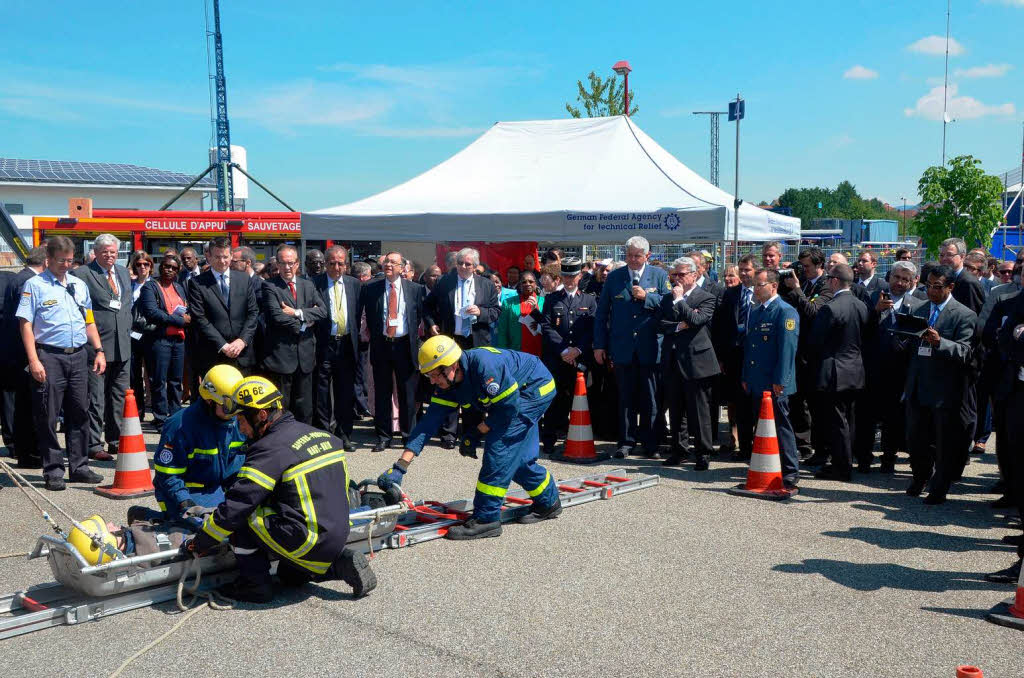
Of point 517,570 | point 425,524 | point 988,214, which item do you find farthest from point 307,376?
point 988,214

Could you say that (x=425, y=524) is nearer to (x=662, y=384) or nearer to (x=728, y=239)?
(x=662, y=384)

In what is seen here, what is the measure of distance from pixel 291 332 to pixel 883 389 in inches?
244

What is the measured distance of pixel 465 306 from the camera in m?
10.4

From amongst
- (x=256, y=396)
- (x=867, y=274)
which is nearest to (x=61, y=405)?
(x=256, y=396)

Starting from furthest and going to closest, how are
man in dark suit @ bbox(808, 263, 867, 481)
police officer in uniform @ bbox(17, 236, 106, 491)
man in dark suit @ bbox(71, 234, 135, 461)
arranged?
man in dark suit @ bbox(71, 234, 135, 461) → man in dark suit @ bbox(808, 263, 867, 481) → police officer in uniform @ bbox(17, 236, 106, 491)

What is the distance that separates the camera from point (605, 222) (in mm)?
13070

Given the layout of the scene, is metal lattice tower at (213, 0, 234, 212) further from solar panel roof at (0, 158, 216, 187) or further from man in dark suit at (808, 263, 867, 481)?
man in dark suit at (808, 263, 867, 481)

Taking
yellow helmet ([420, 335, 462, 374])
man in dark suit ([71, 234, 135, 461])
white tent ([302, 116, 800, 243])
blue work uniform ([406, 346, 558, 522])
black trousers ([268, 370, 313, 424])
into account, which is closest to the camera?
yellow helmet ([420, 335, 462, 374])

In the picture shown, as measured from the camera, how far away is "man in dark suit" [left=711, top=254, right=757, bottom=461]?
9562mm

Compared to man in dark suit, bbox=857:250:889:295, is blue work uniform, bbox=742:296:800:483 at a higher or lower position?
lower

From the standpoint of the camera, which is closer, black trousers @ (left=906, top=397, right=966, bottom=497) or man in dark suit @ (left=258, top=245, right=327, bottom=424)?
black trousers @ (left=906, top=397, right=966, bottom=497)

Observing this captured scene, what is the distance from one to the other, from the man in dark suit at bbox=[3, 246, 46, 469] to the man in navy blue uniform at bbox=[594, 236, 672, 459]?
557 centimetres

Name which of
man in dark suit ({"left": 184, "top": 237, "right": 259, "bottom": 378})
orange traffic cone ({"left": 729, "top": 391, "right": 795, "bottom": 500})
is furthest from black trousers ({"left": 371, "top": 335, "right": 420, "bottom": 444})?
orange traffic cone ({"left": 729, "top": 391, "right": 795, "bottom": 500})

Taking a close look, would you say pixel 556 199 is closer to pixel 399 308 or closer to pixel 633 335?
pixel 399 308
